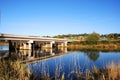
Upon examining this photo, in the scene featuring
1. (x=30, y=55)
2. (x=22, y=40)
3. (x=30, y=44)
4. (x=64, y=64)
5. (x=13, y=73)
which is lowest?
(x=30, y=55)

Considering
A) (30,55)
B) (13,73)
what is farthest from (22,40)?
(13,73)

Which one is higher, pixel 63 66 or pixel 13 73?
pixel 13 73

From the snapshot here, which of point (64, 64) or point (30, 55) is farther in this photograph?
point (30, 55)

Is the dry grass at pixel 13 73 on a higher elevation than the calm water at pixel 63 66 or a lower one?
higher

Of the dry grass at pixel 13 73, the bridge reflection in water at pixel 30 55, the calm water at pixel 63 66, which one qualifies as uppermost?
the dry grass at pixel 13 73

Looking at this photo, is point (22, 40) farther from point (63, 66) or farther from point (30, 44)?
point (63, 66)

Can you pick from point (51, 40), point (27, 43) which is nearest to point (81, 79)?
point (27, 43)

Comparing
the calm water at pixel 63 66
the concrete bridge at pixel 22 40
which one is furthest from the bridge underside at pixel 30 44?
the calm water at pixel 63 66

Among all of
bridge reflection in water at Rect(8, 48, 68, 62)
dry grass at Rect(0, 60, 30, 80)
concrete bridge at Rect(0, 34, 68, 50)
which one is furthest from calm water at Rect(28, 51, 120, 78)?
concrete bridge at Rect(0, 34, 68, 50)

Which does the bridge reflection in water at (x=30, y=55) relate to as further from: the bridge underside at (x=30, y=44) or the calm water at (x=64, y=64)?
the bridge underside at (x=30, y=44)

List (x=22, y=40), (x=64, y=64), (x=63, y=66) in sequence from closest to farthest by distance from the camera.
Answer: (x=63, y=66) < (x=64, y=64) < (x=22, y=40)

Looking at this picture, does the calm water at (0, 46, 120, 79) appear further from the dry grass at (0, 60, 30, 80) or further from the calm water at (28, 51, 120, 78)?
the dry grass at (0, 60, 30, 80)

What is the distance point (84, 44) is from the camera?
315 feet

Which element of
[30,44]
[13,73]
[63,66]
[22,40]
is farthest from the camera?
[30,44]
